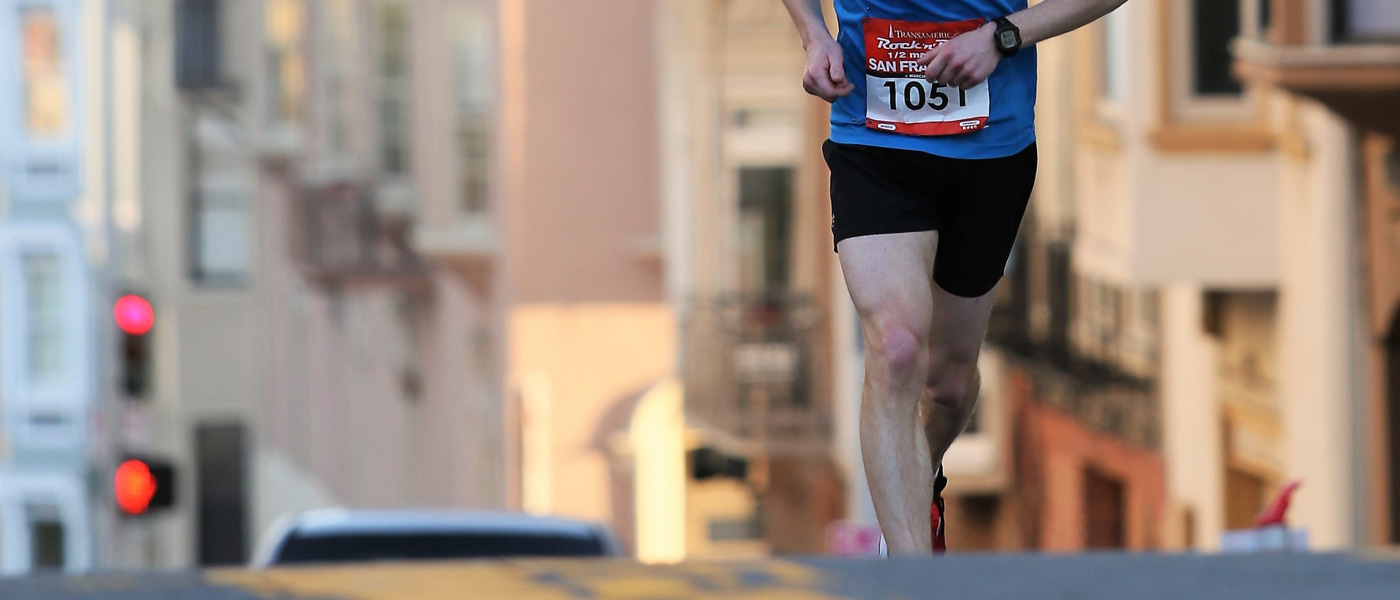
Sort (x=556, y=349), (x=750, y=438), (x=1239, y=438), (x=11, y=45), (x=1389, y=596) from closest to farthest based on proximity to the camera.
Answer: (x=1389, y=596) → (x=1239, y=438) → (x=750, y=438) → (x=556, y=349) → (x=11, y=45)

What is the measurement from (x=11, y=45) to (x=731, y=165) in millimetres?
28349

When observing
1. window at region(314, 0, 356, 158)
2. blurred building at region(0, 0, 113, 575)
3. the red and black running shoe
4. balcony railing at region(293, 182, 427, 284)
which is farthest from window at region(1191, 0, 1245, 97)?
blurred building at region(0, 0, 113, 575)

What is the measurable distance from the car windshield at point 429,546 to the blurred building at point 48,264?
40374 mm

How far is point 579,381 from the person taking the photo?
34.0m

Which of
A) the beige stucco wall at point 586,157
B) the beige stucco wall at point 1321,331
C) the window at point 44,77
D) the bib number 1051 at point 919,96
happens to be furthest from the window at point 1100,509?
the window at point 44,77

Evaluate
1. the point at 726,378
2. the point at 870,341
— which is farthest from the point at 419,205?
the point at 870,341

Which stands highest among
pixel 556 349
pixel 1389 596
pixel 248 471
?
pixel 1389 596

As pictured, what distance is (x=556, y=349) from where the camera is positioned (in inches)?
1332

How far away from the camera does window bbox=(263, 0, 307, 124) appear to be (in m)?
45.8

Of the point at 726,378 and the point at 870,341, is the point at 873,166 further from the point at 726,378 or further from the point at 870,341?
the point at 726,378

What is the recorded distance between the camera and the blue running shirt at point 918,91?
18.4ft

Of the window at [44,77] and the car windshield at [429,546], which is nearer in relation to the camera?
the car windshield at [429,546]

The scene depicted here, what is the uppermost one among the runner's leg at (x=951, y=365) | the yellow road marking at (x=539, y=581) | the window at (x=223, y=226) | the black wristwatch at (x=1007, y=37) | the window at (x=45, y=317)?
the black wristwatch at (x=1007, y=37)

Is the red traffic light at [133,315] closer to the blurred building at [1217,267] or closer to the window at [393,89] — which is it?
the window at [393,89]
